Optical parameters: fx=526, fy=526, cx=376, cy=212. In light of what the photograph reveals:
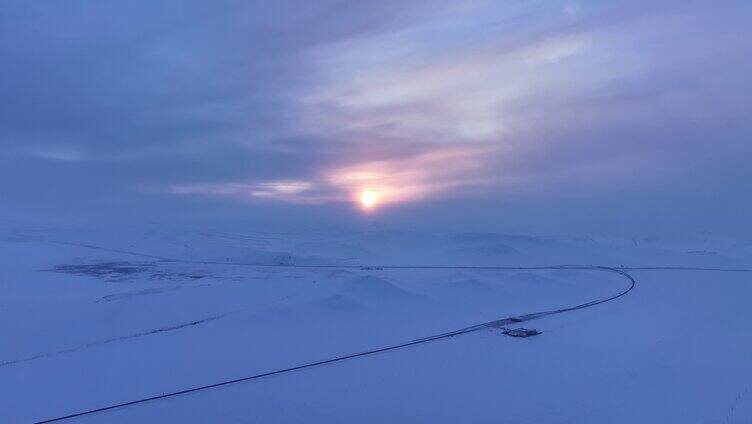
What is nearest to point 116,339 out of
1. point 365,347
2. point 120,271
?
point 365,347

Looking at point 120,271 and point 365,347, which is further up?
point 120,271

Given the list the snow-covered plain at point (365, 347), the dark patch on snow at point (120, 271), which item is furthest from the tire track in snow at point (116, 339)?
the dark patch on snow at point (120, 271)

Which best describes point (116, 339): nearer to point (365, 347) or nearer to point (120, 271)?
point (365, 347)

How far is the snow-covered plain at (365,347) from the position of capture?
1402cm

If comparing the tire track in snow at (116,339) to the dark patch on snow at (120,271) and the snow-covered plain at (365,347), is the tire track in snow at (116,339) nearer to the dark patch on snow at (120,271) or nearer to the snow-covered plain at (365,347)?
the snow-covered plain at (365,347)

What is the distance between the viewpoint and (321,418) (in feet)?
43.6

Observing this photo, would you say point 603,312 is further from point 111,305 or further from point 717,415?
point 111,305

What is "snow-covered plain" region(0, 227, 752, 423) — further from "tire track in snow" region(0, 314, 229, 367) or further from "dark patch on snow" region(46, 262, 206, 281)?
"dark patch on snow" region(46, 262, 206, 281)

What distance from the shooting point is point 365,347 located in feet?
66.1

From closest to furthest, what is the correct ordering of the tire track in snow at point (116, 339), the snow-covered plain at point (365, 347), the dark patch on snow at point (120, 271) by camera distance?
the snow-covered plain at point (365, 347)
the tire track in snow at point (116, 339)
the dark patch on snow at point (120, 271)

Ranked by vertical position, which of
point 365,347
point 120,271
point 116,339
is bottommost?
point 365,347

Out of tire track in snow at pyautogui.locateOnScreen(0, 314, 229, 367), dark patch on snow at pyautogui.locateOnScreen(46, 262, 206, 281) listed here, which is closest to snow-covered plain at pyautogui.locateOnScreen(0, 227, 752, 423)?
tire track in snow at pyautogui.locateOnScreen(0, 314, 229, 367)

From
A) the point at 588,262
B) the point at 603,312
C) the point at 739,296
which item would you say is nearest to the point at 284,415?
the point at 603,312

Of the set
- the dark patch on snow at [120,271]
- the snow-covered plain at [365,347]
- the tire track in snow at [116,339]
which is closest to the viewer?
the snow-covered plain at [365,347]
